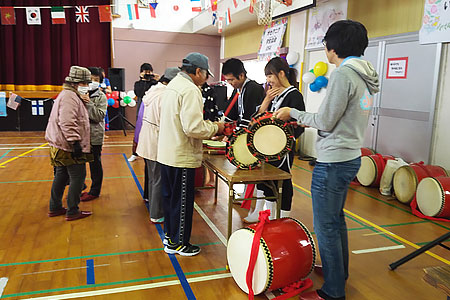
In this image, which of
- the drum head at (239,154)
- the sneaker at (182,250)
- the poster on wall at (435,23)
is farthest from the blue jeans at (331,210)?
the poster on wall at (435,23)

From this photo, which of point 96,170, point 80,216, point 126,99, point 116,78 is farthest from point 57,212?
point 116,78

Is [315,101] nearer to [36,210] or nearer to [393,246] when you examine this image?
[393,246]

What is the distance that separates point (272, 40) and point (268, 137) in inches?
236

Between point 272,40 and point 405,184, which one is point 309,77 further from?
point 405,184

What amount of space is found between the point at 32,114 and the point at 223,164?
859 centimetres

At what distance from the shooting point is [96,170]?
4.32 m

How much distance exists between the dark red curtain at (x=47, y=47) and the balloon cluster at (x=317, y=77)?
251 inches

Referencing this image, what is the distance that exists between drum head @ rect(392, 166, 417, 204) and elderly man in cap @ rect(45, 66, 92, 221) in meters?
3.44

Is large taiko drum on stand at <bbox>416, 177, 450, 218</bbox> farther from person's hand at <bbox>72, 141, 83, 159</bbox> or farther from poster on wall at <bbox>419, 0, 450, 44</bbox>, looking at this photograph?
person's hand at <bbox>72, 141, 83, 159</bbox>

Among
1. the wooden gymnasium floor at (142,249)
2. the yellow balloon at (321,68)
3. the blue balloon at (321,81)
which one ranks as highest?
the yellow balloon at (321,68)

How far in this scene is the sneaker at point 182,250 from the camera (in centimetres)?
296

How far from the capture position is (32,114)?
9.91 metres

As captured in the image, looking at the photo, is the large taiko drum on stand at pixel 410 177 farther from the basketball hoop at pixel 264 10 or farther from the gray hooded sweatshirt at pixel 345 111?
the basketball hoop at pixel 264 10

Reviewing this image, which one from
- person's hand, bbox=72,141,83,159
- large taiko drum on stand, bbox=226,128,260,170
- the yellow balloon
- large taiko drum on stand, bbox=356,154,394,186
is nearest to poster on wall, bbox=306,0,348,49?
the yellow balloon
